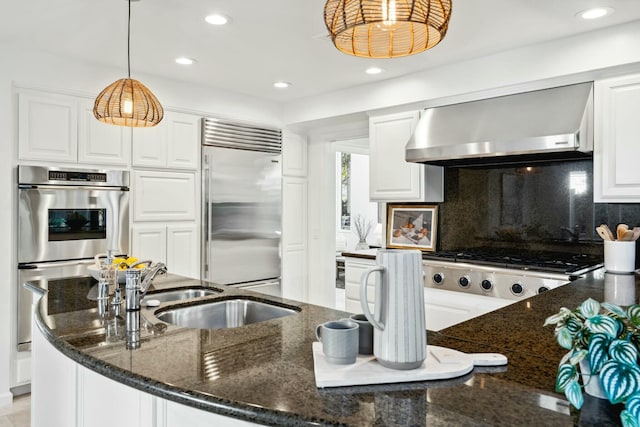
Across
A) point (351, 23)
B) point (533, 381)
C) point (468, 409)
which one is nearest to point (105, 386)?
point (468, 409)

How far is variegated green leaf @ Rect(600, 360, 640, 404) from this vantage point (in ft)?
2.38

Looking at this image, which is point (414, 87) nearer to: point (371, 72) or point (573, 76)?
point (371, 72)

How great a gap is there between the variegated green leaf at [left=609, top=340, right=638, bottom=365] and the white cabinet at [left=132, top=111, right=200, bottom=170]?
12.5ft

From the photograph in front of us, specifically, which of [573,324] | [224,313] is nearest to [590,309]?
[573,324]

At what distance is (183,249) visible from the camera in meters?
4.22

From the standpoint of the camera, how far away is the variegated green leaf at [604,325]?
77 cm

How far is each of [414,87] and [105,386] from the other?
3316 mm

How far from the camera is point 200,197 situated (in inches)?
172

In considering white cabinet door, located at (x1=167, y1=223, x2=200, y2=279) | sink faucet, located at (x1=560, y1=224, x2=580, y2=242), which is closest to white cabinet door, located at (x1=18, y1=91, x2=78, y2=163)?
white cabinet door, located at (x1=167, y1=223, x2=200, y2=279)

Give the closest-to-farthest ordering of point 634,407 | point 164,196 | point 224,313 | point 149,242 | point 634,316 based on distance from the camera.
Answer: point 634,407 → point 634,316 → point 224,313 → point 149,242 → point 164,196

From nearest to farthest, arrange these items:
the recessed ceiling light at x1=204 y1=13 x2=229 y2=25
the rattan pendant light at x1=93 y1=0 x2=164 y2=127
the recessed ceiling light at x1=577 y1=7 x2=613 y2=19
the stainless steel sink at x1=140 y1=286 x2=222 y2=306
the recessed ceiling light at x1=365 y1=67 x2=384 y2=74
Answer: the stainless steel sink at x1=140 y1=286 x2=222 y2=306
the rattan pendant light at x1=93 y1=0 x2=164 y2=127
the recessed ceiling light at x1=577 y1=7 x2=613 y2=19
the recessed ceiling light at x1=204 y1=13 x2=229 y2=25
the recessed ceiling light at x1=365 y1=67 x2=384 y2=74

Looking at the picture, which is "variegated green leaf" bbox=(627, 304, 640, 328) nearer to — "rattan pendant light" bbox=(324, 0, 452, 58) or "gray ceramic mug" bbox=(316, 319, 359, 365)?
"gray ceramic mug" bbox=(316, 319, 359, 365)

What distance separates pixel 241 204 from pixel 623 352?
4131 millimetres

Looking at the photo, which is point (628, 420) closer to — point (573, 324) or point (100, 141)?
point (573, 324)
